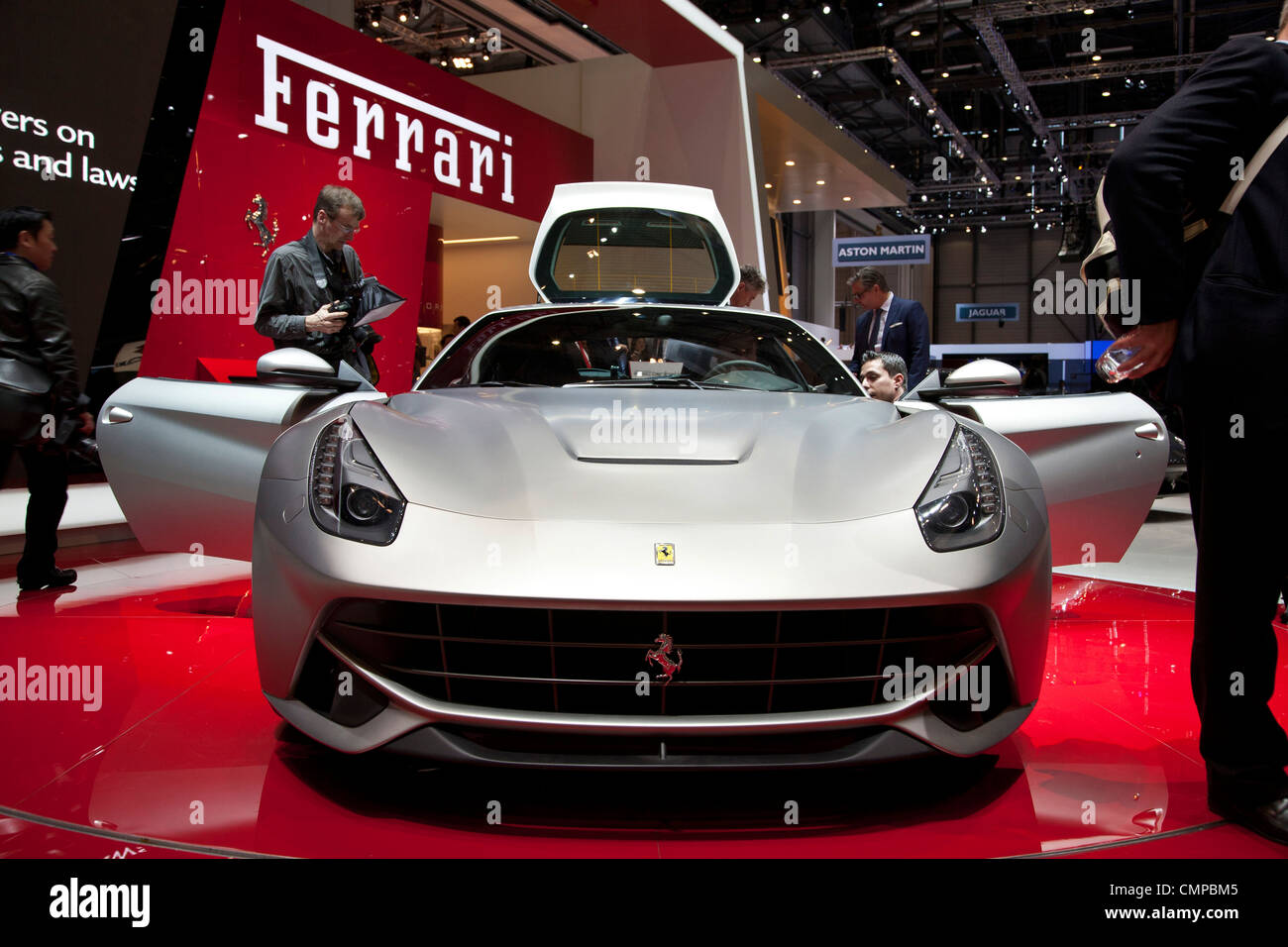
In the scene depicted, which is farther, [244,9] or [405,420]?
[244,9]

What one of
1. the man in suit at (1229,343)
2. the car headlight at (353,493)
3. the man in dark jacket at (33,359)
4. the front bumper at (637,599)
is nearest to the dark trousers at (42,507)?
the man in dark jacket at (33,359)

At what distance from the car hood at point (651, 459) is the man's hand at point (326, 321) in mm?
1672

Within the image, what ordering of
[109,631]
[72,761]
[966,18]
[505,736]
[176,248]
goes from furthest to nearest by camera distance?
1. [966,18]
2. [176,248]
3. [109,631]
4. [72,761]
5. [505,736]

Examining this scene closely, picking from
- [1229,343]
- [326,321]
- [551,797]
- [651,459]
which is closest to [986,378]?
[1229,343]

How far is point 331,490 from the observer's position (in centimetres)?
169

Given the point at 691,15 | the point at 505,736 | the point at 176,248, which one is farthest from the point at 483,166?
the point at 505,736

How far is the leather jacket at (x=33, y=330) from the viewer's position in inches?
134

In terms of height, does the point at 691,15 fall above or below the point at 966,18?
below

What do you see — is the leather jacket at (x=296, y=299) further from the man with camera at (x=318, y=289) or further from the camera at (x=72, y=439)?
the camera at (x=72, y=439)

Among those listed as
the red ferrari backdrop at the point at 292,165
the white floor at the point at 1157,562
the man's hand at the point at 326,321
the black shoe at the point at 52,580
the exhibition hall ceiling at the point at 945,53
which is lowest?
the white floor at the point at 1157,562

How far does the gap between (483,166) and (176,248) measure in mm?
3519

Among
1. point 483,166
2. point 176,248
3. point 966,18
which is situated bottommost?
point 176,248
